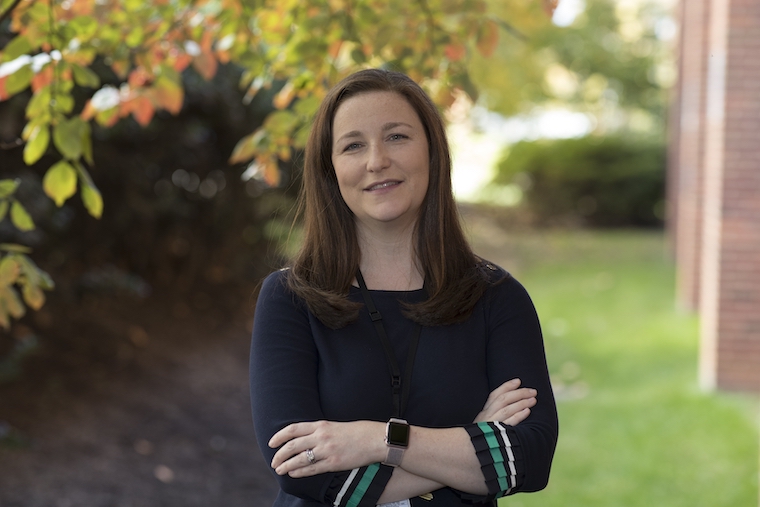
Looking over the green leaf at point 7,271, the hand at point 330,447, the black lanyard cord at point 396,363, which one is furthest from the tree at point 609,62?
the hand at point 330,447

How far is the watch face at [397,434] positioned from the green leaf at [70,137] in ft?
5.29

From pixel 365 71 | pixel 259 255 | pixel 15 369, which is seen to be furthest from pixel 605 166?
pixel 365 71

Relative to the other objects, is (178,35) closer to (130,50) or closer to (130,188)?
(130,50)

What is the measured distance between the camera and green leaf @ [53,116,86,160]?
2926mm

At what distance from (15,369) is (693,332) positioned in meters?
6.89

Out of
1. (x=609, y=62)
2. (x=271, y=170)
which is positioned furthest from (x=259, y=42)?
(x=609, y=62)

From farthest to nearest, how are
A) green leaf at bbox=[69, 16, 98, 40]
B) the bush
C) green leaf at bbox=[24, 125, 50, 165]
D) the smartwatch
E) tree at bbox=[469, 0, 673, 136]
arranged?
tree at bbox=[469, 0, 673, 136]
the bush
green leaf at bbox=[69, 16, 98, 40]
green leaf at bbox=[24, 125, 50, 165]
the smartwatch

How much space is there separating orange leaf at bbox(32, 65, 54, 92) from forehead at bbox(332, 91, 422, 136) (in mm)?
1366

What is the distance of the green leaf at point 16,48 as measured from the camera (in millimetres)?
3021

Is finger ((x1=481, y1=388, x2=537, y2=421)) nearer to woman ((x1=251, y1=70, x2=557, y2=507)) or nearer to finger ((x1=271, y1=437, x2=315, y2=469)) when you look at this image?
woman ((x1=251, y1=70, x2=557, y2=507))

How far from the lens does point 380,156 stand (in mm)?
2195

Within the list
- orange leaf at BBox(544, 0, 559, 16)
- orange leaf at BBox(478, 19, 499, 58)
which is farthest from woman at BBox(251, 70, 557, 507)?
orange leaf at BBox(478, 19, 499, 58)

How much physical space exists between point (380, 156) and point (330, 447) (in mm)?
743

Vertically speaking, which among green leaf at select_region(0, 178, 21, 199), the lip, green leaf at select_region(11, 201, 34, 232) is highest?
green leaf at select_region(0, 178, 21, 199)
